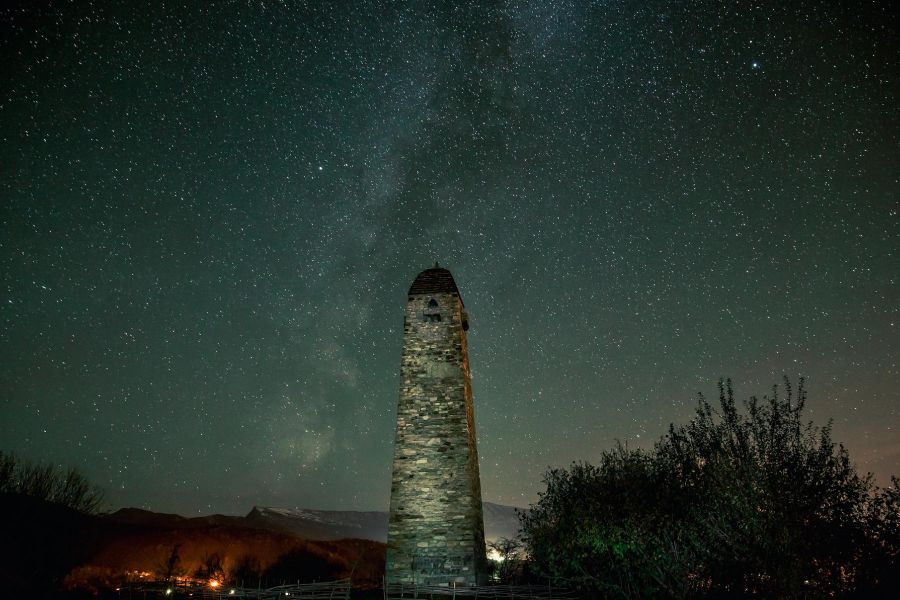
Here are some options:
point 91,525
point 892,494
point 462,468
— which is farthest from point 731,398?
point 91,525

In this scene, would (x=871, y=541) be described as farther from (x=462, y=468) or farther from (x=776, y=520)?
(x=462, y=468)

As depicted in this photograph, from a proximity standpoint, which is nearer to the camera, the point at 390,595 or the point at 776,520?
the point at 776,520

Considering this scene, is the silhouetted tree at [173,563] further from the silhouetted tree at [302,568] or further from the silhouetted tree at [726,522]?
the silhouetted tree at [726,522]

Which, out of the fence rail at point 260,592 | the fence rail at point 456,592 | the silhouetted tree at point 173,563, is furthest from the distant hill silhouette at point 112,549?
the fence rail at point 456,592

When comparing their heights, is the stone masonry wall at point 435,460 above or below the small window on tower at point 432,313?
below

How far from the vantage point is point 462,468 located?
18.7 metres

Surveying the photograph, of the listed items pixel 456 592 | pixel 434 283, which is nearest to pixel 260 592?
pixel 456 592

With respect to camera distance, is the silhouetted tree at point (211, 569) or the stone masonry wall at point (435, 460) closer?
the stone masonry wall at point (435, 460)

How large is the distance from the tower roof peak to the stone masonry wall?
29 centimetres

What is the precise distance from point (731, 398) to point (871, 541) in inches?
184

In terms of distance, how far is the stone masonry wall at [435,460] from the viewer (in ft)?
Answer: 57.1

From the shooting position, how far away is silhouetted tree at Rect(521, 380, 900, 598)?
11070 millimetres

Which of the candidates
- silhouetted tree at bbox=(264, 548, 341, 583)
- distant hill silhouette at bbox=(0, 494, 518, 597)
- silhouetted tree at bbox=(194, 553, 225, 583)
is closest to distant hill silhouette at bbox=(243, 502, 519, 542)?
distant hill silhouette at bbox=(0, 494, 518, 597)

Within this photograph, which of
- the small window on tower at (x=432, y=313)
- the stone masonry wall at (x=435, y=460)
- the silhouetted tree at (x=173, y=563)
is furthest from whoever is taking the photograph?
the silhouetted tree at (x=173, y=563)
